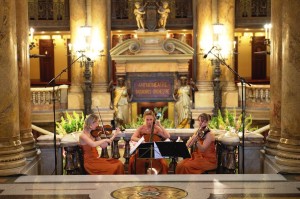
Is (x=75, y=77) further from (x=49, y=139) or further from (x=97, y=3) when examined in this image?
(x=49, y=139)

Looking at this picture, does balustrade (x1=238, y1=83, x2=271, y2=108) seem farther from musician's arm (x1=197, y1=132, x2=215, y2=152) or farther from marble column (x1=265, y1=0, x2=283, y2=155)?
musician's arm (x1=197, y1=132, x2=215, y2=152)

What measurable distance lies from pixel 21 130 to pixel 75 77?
8.98m

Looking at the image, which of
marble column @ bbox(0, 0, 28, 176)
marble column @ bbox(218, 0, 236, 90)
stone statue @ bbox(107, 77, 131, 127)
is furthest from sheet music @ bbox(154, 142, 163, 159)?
marble column @ bbox(218, 0, 236, 90)

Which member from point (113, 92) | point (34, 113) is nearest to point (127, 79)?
point (113, 92)

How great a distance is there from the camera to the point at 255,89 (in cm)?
1873

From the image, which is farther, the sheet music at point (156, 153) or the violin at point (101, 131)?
the violin at point (101, 131)

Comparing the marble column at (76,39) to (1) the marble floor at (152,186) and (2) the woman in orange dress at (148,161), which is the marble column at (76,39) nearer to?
(2) the woman in orange dress at (148,161)

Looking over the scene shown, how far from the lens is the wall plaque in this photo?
17.6 m

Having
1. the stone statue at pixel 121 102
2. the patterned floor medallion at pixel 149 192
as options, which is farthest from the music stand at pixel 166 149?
the stone statue at pixel 121 102

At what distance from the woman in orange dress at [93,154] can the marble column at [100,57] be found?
365 inches

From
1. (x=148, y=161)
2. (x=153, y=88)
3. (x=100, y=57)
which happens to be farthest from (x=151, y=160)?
(x=100, y=57)

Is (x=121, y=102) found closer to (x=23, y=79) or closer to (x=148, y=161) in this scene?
(x=23, y=79)

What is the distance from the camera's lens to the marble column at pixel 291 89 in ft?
28.5

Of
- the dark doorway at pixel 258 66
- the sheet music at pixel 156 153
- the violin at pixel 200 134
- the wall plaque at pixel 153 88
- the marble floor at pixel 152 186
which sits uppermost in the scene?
the dark doorway at pixel 258 66
